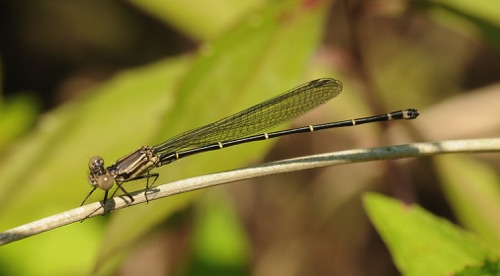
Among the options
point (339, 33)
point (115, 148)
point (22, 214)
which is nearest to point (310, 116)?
point (339, 33)

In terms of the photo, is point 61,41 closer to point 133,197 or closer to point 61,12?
point 61,12

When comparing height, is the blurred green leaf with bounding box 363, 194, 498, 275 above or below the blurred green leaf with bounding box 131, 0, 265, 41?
below

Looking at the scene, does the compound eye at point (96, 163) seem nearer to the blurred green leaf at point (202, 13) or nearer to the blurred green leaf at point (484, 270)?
the blurred green leaf at point (202, 13)

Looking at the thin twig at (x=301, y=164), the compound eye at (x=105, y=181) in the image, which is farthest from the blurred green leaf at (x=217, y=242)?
the thin twig at (x=301, y=164)

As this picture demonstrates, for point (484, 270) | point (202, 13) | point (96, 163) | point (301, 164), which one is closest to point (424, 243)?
point (484, 270)

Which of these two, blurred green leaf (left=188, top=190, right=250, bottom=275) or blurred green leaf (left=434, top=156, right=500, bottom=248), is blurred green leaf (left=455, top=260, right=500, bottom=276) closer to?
blurred green leaf (left=188, top=190, right=250, bottom=275)

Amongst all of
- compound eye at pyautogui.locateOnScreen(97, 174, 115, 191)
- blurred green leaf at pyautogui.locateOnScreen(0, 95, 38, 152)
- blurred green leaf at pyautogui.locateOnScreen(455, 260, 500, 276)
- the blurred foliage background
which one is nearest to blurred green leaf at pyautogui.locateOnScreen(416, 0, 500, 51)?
the blurred foliage background

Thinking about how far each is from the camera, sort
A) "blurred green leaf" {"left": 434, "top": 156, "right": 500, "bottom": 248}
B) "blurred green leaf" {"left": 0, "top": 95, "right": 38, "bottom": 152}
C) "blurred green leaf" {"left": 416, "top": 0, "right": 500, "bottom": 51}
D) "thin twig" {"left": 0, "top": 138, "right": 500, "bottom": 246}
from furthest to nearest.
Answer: "blurred green leaf" {"left": 0, "top": 95, "right": 38, "bottom": 152} → "blurred green leaf" {"left": 434, "top": 156, "right": 500, "bottom": 248} → "blurred green leaf" {"left": 416, "top": 0, "right": 500, "bottom": 51} → "thin twig" {"left": 0, "top": 138, "right": 500, "bottom": 246}
